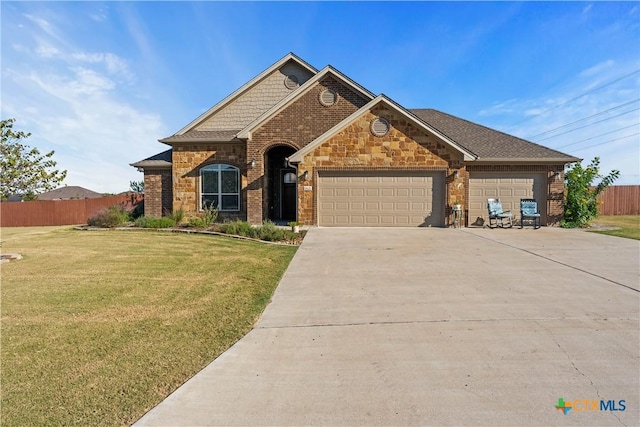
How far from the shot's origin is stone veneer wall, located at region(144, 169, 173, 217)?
16.5 metres

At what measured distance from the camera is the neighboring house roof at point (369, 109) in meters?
13.5

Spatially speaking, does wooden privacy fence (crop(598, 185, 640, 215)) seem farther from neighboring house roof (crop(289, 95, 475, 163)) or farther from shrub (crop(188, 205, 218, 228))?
shrub (crop(188, 205, 218, 228))

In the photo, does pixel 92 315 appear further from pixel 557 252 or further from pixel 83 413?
pixel 557 252

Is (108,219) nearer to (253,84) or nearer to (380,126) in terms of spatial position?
(253,84)

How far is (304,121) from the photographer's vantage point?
49.4 ft

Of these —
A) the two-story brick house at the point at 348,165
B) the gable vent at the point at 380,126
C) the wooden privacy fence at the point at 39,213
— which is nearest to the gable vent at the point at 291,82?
the two-story brick house at the point at 348,165

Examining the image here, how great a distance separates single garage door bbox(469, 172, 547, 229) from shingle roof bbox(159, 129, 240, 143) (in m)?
11.6

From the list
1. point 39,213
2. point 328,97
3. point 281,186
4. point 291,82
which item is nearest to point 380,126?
point 328,97

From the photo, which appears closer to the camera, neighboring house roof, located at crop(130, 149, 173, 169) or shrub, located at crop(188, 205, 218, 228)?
shrub, located at crop(188, 205, 218, 228)

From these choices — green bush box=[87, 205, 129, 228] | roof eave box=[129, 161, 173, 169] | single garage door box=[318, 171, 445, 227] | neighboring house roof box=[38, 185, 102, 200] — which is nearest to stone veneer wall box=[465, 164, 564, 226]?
single garage door box=[318, 171, 445, 227]

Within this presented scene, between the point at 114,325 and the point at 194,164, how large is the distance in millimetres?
12946

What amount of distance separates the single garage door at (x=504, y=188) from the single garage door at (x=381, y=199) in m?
1.74

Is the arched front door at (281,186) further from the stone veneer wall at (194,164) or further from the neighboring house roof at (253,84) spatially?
the neighboring house roof at (253,84)

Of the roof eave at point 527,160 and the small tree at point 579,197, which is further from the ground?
the roof eave at point 527,160
